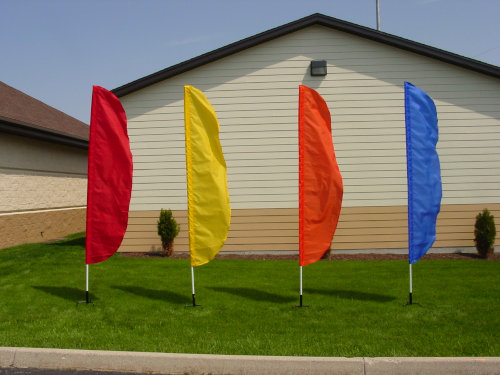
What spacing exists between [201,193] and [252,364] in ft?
10.8

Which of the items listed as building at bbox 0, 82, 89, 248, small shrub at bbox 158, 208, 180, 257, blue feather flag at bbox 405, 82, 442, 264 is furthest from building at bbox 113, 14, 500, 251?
blue feather flag at bbox 405, 82, 442, 264

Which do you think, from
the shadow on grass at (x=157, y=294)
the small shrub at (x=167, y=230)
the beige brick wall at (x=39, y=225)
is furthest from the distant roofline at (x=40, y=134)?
the shadow on grass at (x=157, y=294)

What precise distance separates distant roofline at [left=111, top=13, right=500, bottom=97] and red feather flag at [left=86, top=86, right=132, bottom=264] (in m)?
6.26

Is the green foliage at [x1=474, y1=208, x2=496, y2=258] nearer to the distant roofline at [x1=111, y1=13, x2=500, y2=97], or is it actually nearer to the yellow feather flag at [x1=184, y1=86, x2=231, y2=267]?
the distant roofline at [x1=111, y1=13, x2=500, y2=97]

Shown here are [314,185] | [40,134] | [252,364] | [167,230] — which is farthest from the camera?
[40,134]

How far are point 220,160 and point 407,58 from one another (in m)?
8.68

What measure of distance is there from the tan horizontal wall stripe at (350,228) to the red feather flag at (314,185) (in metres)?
6.03

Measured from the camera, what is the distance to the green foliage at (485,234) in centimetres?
1321

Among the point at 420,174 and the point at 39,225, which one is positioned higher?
the point at 420,174

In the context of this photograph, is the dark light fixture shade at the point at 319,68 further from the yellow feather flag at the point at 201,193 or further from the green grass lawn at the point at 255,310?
the yellow feather flag at the point at 201,193

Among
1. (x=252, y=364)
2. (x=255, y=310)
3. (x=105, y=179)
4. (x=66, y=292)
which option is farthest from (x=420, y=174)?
(x=66, y=292)

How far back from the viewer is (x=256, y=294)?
28.7ft

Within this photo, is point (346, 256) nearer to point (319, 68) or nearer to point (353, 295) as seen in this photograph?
point (353, 295)

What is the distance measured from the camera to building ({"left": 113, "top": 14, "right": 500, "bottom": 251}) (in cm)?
1385
